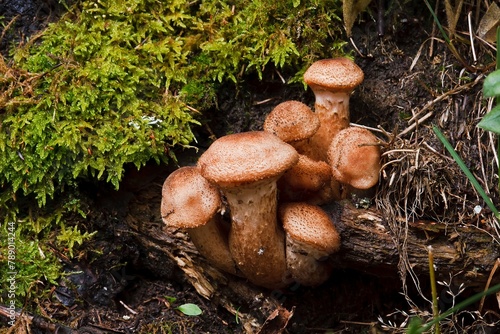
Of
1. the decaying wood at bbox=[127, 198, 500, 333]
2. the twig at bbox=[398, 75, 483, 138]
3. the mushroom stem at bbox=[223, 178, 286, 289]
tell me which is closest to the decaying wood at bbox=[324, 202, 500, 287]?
the decaying wood at bbox=[127, 198, 500, 333]

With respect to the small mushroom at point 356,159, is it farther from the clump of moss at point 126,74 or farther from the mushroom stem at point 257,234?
the clump of moss at point 126,74

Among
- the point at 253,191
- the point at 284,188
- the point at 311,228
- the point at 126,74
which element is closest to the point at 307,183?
the point at 284,188

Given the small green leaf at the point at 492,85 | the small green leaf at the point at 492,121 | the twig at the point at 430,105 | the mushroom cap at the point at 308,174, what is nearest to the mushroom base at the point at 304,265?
the mushroom cap at the point at 308,174

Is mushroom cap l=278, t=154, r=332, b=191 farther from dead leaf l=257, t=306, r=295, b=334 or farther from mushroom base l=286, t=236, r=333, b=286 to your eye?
dead leaf l=257, t=306, r=295, b=334

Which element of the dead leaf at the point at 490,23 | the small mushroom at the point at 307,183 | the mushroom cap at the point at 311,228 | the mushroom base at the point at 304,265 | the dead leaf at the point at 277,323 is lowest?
the dead leaf at the point at 277,323

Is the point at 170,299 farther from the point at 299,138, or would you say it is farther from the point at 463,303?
the point at 463,303

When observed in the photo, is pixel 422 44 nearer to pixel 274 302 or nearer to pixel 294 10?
pixel 294 10
